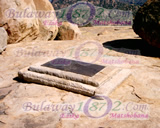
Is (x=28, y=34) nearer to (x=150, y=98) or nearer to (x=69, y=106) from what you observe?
(x=69, y=106)

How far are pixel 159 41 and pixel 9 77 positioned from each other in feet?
9.18

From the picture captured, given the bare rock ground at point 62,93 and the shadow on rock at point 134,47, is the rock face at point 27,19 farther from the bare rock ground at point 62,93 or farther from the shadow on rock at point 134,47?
the shadow on rock at point 134,47

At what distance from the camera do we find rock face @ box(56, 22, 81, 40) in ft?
19.1

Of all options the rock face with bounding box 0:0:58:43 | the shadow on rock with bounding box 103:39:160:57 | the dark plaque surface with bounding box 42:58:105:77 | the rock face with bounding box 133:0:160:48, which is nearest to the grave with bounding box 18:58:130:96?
the dark plaque surface with bounding box 42:58:105:77

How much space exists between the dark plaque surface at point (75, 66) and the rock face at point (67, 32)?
2.87m

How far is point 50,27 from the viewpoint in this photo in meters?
5.57

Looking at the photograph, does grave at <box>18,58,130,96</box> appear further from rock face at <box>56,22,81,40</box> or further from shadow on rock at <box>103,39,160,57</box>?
rock face at <box>56,22,81,40</box>

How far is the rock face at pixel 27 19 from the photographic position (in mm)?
4564

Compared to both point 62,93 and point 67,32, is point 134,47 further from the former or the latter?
point 62,93

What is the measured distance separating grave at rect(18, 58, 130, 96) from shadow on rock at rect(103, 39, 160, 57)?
55.3 inches

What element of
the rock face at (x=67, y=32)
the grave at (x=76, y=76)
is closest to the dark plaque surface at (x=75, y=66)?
the grave at (x=76, y=76)

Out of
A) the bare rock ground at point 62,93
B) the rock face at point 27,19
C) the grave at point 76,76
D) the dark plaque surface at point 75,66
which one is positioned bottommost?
the bare rock ground at point 62,93

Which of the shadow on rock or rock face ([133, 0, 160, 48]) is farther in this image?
the shadow on rock

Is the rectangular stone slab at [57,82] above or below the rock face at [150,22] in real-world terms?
below
